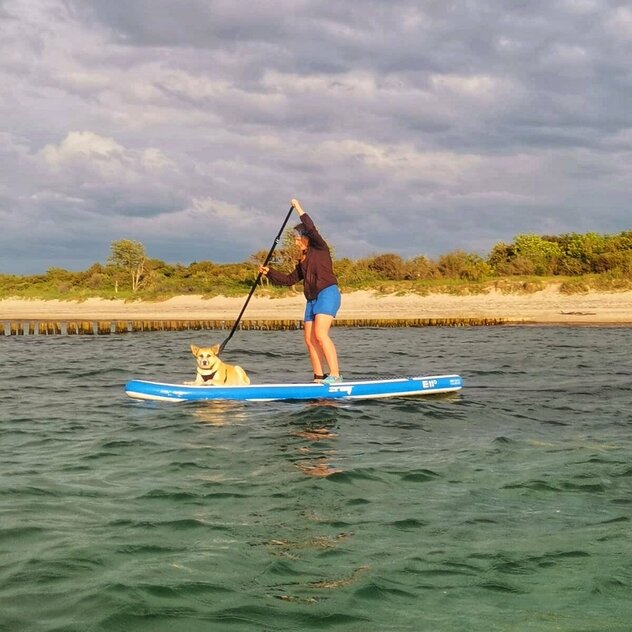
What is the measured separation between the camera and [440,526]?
5863 mm

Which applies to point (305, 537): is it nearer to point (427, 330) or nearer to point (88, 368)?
point (88, 368)

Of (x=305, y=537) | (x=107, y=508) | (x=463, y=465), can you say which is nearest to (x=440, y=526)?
(x=305, y=537)

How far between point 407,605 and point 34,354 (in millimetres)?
20723

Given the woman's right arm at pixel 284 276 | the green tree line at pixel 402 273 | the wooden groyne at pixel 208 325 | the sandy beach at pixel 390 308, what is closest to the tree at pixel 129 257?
the green tree line at pixel 402 273

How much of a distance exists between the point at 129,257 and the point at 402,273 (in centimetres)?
2132

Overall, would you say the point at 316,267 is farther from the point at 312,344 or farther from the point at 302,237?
the point at 312,344

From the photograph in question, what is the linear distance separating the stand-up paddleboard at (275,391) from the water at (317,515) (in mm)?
313

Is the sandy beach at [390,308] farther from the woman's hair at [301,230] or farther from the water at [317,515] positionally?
the water at [317,515]

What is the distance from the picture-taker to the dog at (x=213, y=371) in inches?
484

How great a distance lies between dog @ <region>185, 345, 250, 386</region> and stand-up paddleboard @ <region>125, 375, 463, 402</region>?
0.69 ft

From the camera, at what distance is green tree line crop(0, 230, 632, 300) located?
43.2 meters

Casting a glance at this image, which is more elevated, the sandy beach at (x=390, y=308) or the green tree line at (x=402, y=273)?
the green tree line at (x=402, y=273)

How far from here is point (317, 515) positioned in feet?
20.4

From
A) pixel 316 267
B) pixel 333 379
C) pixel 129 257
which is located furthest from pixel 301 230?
pixel 129 257
